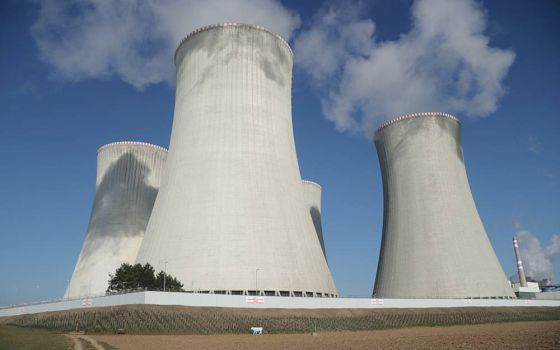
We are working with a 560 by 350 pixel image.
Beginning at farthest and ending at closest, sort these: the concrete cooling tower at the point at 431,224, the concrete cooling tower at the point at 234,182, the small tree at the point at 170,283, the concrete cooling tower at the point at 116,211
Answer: the concrete cooling tower at the point at 116,211 < the concrete cooling tower at the point at 431,224 < the concrete cooling tower at the point at 234,182 < the small tree at the point at 170,283

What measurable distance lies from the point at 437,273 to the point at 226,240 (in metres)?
17.6

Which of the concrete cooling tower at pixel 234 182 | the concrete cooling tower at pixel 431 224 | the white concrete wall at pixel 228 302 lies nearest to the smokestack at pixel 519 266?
the concrete cooling tower at pixel 431 224

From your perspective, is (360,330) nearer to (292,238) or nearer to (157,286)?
(292,238)

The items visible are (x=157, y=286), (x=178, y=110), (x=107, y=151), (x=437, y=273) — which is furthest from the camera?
(x=107, y=151)

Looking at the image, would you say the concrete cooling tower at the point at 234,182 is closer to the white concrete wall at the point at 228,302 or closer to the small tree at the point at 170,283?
the small tree at the point at 170,283

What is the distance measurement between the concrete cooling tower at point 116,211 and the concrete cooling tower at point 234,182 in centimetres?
1102

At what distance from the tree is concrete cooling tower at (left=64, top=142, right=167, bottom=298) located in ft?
33.4

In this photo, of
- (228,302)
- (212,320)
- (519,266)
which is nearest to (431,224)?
(228,302)

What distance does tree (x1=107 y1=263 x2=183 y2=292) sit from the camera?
23.2m

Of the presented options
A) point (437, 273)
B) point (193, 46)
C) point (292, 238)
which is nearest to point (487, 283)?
point (437, 273)

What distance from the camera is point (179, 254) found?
24016 millimetres

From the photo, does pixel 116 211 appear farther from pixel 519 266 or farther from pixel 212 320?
pixel 519 266

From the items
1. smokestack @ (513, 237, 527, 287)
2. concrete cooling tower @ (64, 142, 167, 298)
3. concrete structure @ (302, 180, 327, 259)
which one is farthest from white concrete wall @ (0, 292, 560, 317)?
smokestack @ (513, 237, 527, 287)

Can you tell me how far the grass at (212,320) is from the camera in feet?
66.8
